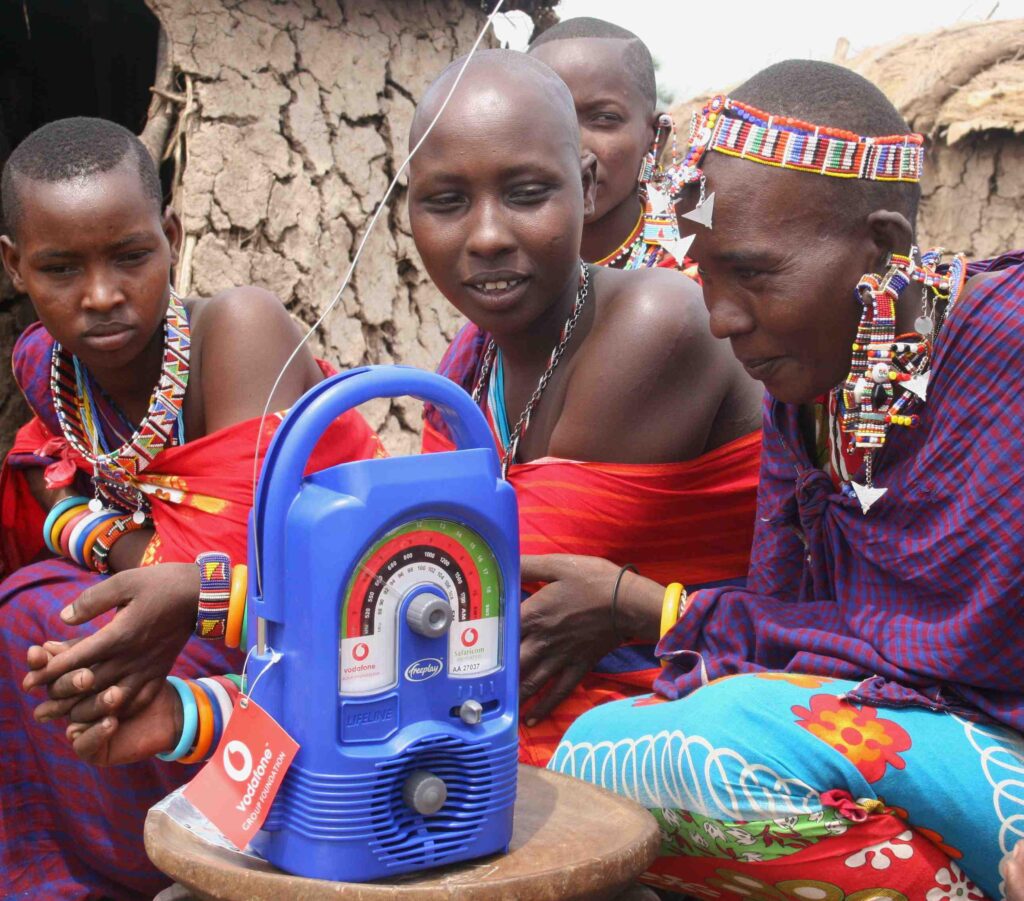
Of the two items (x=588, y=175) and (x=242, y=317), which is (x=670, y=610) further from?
(x=242, y=317)

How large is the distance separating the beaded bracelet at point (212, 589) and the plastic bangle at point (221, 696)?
106mm

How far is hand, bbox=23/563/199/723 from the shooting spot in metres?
1.97

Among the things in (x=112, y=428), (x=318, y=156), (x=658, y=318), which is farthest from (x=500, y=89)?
(x=318, y=156)

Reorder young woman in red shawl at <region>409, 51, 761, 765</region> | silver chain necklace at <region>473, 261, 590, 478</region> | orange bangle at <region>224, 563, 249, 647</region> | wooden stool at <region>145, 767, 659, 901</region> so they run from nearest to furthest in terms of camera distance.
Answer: wooden stool at <region>145, 767, 659, 901</region>
orange bangle at <region>224, 563, 249, 647</region>
young woman in red shawl at <region>409, 51, 761, 765</region>
silver chain necklace at <region>473, 261, 590, 478</region>

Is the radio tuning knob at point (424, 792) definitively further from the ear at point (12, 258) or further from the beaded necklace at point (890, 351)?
the ear at point (12, 258)

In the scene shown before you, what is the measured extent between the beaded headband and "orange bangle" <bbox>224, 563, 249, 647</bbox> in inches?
42.2

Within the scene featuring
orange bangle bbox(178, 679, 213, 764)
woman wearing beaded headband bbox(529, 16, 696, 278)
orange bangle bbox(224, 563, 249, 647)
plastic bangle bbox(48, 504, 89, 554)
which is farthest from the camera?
woman wearing beaded headband bbox(529, 16, 696, 278)

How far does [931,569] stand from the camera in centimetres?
192

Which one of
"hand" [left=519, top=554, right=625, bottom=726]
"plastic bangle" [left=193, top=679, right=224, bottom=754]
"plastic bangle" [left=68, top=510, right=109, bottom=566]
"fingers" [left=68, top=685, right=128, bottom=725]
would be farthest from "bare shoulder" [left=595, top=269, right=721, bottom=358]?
"plastic bangle" [left=68, top=510, right=109, bottom=566]

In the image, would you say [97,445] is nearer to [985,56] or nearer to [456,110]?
[456,110]

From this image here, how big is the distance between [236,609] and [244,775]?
2.14 feet

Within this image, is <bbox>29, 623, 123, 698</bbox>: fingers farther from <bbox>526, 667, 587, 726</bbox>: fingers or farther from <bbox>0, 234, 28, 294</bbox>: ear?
<bbox>0, 234, 28, 294</bbox>: ear

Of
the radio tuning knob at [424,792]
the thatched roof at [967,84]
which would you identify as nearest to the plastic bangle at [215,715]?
the radio tuning knob at [424,792]

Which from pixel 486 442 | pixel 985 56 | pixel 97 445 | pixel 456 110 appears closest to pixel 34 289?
pixel 97 445
